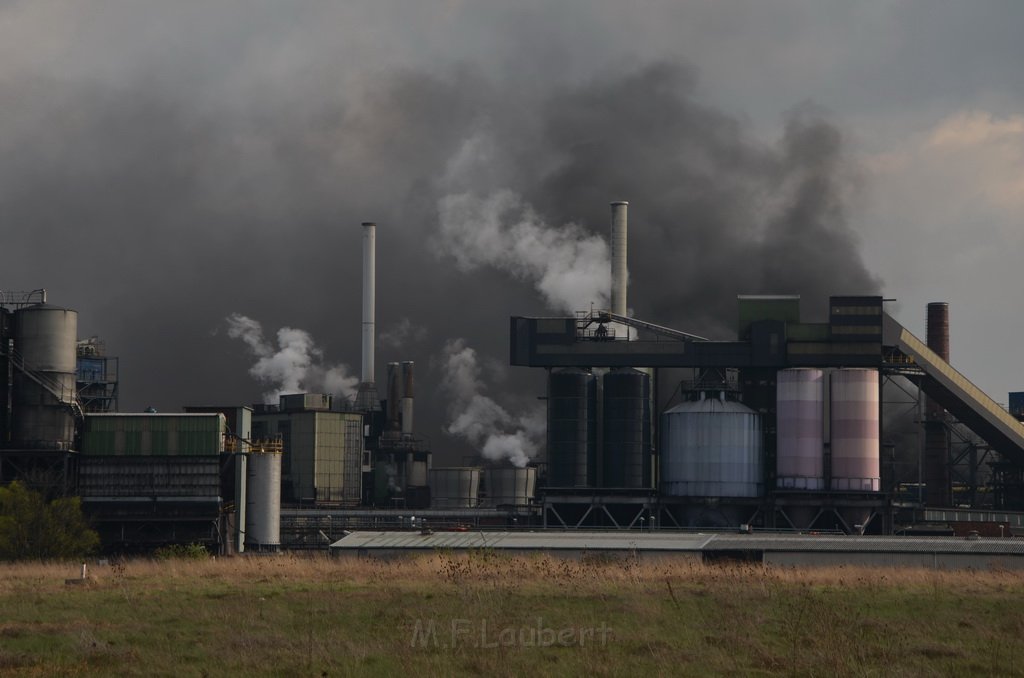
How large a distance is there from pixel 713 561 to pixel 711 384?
2230 inches

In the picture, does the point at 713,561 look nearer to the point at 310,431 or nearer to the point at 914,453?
the point at 310,431

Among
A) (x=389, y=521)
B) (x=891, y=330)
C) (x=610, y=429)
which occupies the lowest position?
(x=389, y=521)

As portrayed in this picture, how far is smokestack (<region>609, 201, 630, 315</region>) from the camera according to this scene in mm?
131500

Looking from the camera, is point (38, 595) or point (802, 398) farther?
point (802, 398)

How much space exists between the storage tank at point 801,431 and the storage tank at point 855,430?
43.6 inches

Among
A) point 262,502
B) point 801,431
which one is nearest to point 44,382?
point 262,502

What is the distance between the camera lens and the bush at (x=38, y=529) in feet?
210

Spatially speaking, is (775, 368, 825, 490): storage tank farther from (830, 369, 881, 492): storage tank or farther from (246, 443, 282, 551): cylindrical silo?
(246, 443, 282, 551): cylindrical silo

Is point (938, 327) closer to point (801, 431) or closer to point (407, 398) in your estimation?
point (801, 431)

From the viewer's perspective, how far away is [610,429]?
118 meters

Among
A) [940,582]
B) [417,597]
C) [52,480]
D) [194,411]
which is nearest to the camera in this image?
[417,597]

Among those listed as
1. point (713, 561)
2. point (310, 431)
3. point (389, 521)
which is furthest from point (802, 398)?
point (713, 561)

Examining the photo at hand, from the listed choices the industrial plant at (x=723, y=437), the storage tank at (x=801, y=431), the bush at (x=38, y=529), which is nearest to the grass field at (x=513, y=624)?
the bush at (x=38, y=529)

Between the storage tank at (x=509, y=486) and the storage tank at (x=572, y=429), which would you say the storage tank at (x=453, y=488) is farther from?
the storage tank at (x=572, y=429)
